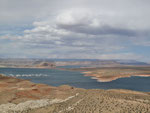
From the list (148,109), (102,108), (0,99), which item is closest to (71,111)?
(102,108)

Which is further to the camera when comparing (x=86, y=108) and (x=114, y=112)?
(x=86, y=108)

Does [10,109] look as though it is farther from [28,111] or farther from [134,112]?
[134,112]

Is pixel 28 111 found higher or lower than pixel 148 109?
lower

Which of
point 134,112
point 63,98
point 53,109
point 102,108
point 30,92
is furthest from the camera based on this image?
point 30,92

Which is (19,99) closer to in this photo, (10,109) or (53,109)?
(10,109)

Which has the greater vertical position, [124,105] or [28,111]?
[124,105]

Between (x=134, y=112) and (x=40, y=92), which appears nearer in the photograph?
(x=134, y=112)

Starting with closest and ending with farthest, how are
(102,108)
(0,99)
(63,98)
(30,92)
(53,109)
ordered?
(102,108) < (53,109) < (0,99) < (63,98) < (30,92)

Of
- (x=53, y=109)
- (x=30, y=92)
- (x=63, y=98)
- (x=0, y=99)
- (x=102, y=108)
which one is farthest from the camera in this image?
(x=30, y=92)

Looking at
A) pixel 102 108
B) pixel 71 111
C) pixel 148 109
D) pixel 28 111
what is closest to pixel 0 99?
pixel 28 111
